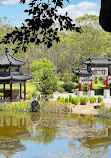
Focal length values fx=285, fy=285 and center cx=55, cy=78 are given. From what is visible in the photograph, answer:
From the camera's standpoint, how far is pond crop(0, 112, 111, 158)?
37.7ft

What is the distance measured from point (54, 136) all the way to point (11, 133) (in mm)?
2412

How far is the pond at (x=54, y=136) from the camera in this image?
11486 millimetres

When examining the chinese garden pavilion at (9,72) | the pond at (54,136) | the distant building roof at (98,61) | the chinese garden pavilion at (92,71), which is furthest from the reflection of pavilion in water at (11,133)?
the distant building roof at (98,61)

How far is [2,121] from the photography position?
18906mm

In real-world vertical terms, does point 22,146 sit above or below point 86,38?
below

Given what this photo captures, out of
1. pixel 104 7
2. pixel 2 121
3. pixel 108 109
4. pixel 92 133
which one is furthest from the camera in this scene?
pixel 108 109

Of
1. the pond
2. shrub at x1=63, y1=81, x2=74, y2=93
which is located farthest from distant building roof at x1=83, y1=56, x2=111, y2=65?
the pond

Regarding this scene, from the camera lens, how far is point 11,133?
15219 millimetres

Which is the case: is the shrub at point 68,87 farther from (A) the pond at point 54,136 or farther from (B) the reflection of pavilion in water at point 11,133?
(B) the reflection of pavilion in water at point 11,133

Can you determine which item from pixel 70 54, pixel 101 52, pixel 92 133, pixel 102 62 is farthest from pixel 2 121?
pixel 70 54

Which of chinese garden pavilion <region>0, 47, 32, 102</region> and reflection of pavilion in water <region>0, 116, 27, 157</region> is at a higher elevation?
chinese garden pavilion <region>0, 47, 32, 102</region>

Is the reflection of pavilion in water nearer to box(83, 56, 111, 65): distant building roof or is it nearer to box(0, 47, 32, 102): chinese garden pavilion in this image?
box(0, 47, 32, 102): chinese garden pavilion

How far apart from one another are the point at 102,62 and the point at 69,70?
24.9 meters

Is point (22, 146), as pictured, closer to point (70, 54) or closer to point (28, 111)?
point (28, 111)
